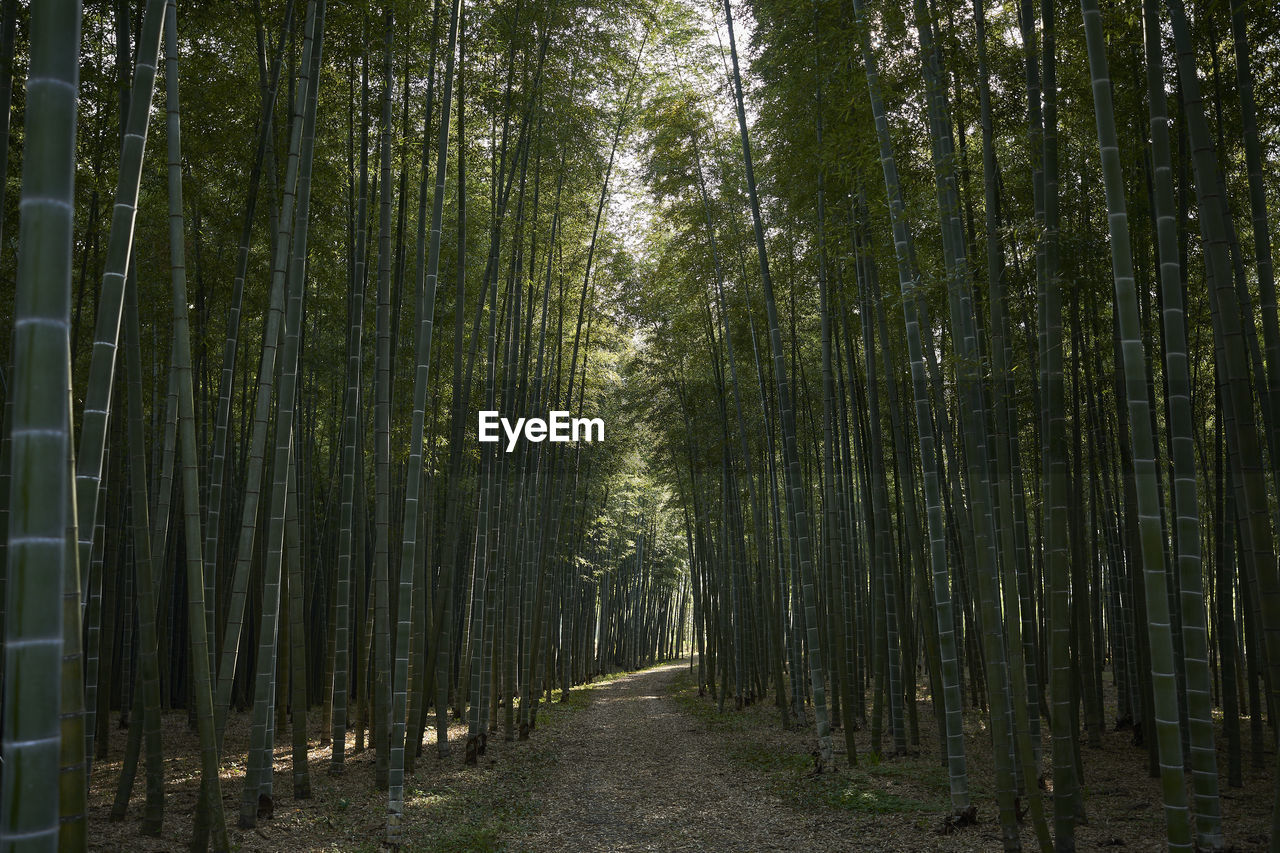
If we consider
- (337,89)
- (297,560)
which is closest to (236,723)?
(297,560)

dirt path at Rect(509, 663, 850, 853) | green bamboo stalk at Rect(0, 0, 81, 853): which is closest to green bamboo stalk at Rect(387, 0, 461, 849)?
dirt path at Rect(509, 663, 850, 853)

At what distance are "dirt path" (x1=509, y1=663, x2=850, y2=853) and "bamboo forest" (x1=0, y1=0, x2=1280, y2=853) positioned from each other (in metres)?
0.06

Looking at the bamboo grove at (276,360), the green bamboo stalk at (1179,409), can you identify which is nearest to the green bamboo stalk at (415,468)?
the bamboo grove at (276,360)

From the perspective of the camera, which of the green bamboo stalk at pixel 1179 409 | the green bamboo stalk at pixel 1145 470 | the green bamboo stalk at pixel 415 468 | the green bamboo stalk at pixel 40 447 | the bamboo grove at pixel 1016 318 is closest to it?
the green bamboo stalk at pixel 40 447

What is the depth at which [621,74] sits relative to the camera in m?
8.26

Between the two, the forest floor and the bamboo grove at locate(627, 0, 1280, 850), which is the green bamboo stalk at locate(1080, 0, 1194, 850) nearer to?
the bamboo grove at locate(627, 0, 1280, 850)

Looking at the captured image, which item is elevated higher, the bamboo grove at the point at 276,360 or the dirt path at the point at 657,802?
the bamboo grove at the point at 276,360

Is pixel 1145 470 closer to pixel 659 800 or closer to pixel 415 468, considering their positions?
pixel 415 468

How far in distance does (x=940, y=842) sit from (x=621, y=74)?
7116 mm

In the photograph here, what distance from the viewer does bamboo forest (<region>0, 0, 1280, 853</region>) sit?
304 cm

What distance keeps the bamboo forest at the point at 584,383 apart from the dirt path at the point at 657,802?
0.20 feet

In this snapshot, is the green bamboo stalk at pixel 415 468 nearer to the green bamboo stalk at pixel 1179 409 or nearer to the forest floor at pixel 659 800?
the forest floor at pixel 659 800

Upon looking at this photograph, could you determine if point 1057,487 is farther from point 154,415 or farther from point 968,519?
point 154,415

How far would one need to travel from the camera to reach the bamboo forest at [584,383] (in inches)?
120
